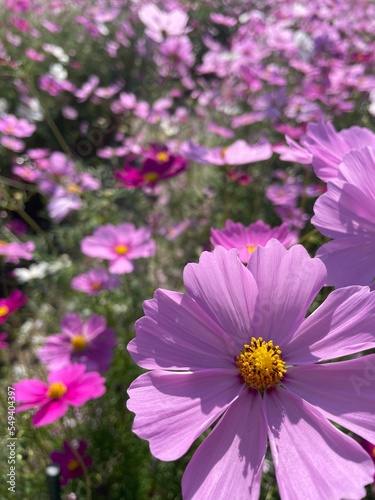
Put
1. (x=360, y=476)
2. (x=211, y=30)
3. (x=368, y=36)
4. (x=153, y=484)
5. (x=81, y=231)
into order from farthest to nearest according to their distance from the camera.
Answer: (x=211, y=30), (x=368, y=36), (x=81, y=231), (x=153, y=484), (x=360, y=476)

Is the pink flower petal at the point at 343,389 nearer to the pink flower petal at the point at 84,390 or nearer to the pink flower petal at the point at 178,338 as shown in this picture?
the pink flower petal at the point at 178,338

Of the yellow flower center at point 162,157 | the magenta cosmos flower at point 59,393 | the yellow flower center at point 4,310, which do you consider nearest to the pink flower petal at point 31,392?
the magenta cosmos flower at point 59,393

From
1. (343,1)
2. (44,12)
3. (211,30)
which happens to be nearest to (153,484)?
(343,1)

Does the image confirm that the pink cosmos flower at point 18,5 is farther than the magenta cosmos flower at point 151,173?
Yes

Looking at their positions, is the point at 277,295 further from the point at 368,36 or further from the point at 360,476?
the point at 368,36

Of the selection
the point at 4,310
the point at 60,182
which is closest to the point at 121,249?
the point at 4,310
